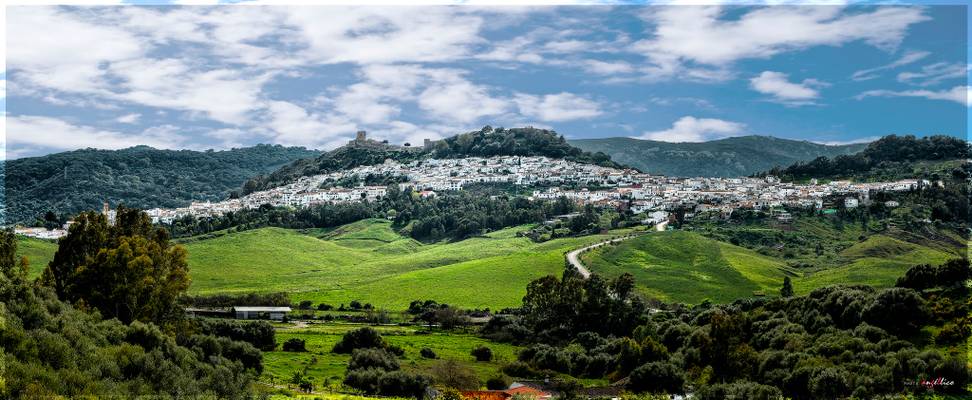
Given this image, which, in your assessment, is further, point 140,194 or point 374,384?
point 140,194

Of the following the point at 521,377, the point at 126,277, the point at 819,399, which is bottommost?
the point at 521,377

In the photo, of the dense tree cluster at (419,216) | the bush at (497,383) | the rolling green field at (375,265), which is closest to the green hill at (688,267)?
the rolling green field at (375,265)

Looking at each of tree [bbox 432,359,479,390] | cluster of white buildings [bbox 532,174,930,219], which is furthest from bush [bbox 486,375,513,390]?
cluster of white buildings [bbox 532,174,930,219]

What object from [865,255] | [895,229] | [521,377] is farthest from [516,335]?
[895,229]

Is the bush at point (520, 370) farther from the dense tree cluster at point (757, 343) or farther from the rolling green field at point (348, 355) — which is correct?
the rolling green field at point (348, 355)

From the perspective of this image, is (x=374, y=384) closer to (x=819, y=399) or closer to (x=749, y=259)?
(x=819, y=399)

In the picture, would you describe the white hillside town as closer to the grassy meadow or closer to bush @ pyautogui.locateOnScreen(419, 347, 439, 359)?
the grassy meadow
